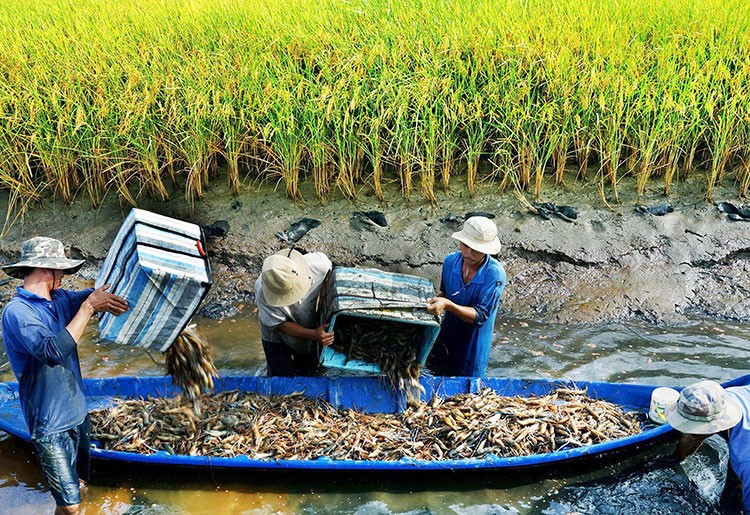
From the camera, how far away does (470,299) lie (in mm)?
4566

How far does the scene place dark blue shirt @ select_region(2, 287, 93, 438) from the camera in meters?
3.48

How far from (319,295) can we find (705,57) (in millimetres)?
4395

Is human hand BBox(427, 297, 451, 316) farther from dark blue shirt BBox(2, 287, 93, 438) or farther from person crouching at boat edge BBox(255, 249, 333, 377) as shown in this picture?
dark blue shirt BBox(2, 287, 93, 438)

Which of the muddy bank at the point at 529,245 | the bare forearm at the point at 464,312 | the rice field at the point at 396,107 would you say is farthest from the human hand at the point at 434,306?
the rice field at the point at 396,107

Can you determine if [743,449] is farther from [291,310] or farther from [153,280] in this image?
[153,280]

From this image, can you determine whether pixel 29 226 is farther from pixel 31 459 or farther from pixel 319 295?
pixel 319 295

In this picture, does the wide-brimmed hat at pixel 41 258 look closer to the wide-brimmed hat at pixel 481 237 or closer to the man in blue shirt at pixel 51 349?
the man in blue shirt at pixel 51 349

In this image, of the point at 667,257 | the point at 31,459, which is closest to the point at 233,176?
the point at 31,459

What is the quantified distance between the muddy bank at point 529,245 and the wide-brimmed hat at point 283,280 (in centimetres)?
215

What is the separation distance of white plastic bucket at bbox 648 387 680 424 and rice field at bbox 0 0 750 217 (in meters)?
2.56

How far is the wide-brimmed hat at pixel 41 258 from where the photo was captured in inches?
140

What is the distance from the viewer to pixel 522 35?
265 inches

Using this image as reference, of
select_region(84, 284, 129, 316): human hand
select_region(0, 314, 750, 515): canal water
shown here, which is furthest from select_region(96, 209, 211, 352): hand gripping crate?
select_region(0, 314, 750, 515): canal water

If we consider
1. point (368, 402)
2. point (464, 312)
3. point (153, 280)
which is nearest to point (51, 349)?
point (153, 280)
